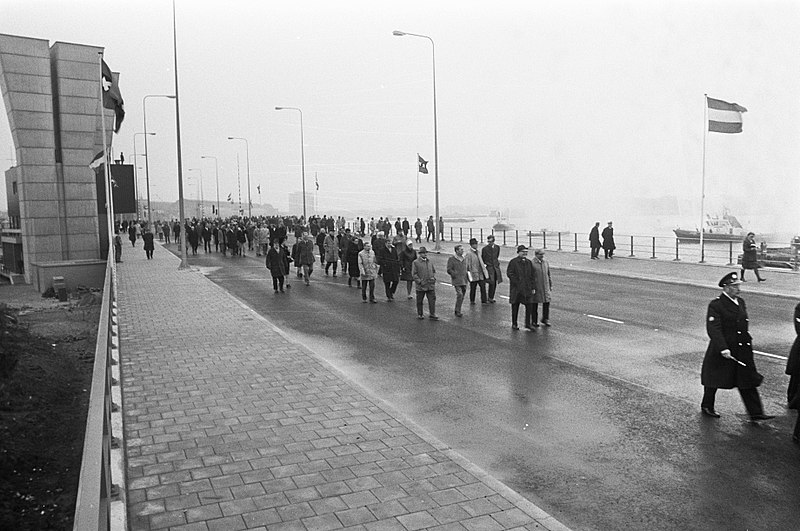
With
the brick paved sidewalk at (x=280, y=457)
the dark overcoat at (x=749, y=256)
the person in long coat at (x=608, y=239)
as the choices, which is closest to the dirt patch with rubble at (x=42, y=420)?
→ the brick paved sidewalk at (x=280, y=457)

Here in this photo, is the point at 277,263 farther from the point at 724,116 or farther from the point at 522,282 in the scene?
the point at 724,116

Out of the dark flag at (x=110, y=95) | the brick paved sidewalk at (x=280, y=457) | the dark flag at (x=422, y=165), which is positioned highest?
the dark flag at (x=110, y=95)

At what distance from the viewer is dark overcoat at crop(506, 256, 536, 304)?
1329 centimetres

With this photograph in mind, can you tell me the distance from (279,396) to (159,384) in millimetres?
1766

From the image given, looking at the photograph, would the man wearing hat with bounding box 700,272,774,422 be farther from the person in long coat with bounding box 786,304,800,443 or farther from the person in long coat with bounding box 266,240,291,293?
the person in long coat with bounding box 266,240,291,293

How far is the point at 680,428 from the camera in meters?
7.33

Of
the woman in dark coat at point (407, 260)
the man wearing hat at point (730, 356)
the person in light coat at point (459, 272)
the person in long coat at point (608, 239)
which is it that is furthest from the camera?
the person in long coat at point (608, 239)

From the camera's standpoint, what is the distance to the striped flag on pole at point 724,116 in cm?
2692

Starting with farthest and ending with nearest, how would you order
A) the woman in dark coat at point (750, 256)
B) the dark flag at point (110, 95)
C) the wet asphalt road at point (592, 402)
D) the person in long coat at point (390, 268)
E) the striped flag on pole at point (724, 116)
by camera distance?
the striped flag on pole at point (724, 116)
the dark flag at point (110, 95)
the woman in dark coat at point (750, 256)
the person in long coat at point (390, 268)
the wet asphalt road at point (592, 402)

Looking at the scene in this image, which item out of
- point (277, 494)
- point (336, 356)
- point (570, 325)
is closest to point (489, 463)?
point (277, 494)

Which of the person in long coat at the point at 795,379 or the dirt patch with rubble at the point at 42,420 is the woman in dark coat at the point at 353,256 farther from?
the person in long coat at the point at 795,379

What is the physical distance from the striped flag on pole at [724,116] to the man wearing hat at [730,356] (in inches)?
849

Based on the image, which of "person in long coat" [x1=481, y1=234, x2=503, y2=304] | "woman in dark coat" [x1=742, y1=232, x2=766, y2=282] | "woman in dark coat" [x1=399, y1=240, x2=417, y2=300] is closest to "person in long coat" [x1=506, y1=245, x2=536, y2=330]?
"person in long coat" [x1=481, y1=234, x2=503, y2=304]

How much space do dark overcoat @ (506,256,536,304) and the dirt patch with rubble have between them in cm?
795
